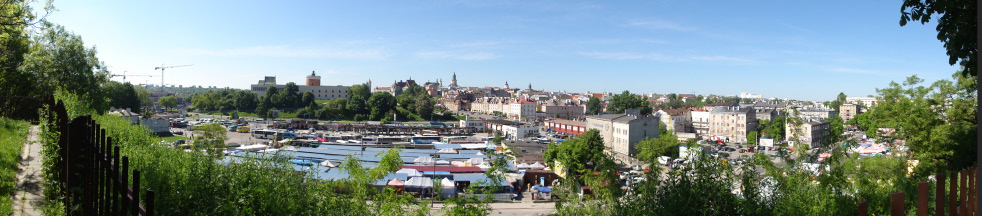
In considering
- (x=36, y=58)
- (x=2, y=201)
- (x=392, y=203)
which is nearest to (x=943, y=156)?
(x=392, y=203)

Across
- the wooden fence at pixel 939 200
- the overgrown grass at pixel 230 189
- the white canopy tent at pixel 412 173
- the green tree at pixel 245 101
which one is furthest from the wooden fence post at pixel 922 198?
the green tree at pixel 245 101

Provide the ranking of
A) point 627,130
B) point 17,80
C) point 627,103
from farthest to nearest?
point 627,103, point 627,130, point 17,80

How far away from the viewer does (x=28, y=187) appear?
2754mm

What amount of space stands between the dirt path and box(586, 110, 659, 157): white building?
2255 cm

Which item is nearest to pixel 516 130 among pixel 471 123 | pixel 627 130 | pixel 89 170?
pixel 471 123

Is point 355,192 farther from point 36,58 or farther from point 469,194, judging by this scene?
point 36,58

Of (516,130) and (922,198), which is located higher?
(922,198)

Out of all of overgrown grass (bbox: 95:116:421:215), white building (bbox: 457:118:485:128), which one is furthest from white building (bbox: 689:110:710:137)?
overgrown grass (bbox: 95:116:421:215)

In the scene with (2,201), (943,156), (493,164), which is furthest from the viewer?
(943,156)

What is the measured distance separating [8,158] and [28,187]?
2.24ft

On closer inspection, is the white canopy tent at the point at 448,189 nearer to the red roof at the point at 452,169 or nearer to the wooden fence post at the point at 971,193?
the red roof at the point at 452,169

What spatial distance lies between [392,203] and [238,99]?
5062 centimetres

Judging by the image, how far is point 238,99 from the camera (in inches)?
1901

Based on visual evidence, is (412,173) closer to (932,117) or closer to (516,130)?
(932,117)
